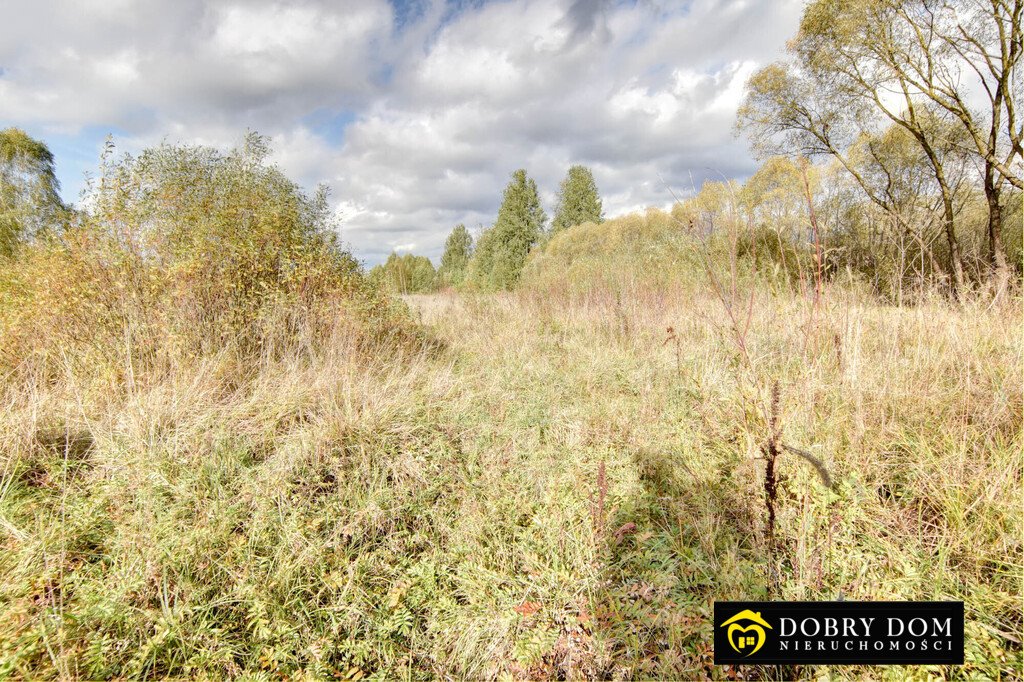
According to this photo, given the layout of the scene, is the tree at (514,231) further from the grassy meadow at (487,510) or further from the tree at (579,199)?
the grassy meadow at (487,510)

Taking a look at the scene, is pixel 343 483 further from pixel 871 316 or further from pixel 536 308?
pixel 536 308

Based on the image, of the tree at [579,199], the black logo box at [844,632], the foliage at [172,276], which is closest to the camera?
the black logo box at [844,632]

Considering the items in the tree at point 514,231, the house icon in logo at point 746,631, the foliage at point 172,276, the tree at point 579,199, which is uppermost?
the tree at point 579,199

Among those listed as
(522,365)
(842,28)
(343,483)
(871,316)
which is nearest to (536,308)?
(522,365)

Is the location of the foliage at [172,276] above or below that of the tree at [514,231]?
below

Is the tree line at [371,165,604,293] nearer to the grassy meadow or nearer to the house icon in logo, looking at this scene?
the grassy meadow

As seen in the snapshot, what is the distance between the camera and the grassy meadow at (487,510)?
161 centimetres

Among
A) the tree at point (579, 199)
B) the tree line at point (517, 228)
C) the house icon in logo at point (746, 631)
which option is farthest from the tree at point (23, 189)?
the tree at point (579, 199)

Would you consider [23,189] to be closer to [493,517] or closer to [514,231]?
[514,231]

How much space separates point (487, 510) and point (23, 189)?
18.2 m

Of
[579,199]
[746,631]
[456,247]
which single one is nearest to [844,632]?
[746,631]

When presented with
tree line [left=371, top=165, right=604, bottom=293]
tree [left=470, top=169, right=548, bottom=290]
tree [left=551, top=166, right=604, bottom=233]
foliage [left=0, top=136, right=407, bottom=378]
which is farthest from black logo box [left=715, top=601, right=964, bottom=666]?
tree [left=551, top=166, right=604, bottom=233]

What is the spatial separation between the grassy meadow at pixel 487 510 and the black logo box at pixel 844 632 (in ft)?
0.17

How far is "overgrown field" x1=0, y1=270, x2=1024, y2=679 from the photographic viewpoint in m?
1.61
